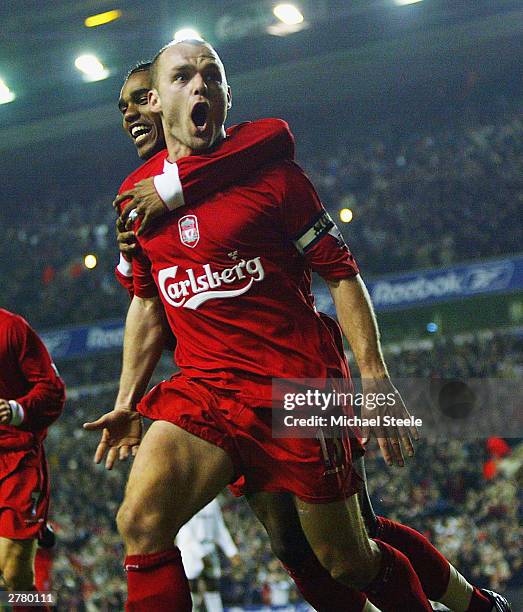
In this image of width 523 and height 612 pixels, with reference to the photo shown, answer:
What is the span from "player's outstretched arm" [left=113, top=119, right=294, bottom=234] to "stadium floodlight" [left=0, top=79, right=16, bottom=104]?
15.2m

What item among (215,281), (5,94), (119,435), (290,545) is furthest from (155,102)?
(5,94)

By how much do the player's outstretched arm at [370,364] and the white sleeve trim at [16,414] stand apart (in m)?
2.00

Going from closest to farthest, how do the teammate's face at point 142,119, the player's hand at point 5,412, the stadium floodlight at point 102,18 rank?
the teammate's face at point 142,119, the player's hand at point 5,412, the stadium floodlight at point 102,18

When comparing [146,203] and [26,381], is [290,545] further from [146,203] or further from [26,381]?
[26,381]

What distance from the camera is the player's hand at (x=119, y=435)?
3.00 metres

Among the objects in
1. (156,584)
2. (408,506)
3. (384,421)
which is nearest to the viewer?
(156,584)

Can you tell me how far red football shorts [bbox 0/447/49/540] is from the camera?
4.32 m

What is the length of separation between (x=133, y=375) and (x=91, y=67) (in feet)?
48.6

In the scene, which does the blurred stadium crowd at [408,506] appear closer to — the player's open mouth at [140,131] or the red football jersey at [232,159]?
the player's open mouth at [140,131]

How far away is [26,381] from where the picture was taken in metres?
4.63

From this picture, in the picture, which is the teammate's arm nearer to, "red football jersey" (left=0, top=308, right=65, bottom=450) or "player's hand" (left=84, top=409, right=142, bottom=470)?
"red football jersey" (left=0, top=308, right=65, bottom=450)

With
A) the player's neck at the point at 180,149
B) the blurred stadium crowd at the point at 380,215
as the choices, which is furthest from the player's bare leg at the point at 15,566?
the blurred stadium crowd at the point at 380,215

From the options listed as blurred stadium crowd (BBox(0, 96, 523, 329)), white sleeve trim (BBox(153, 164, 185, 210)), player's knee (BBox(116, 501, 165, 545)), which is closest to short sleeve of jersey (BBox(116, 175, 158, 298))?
white sleeve trim (BBox(153, 164, 185, 210))

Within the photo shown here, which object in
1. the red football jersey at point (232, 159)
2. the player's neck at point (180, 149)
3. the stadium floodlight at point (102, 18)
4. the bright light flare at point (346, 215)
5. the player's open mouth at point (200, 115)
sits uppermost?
the stadium floodlight at point (102, 18)
